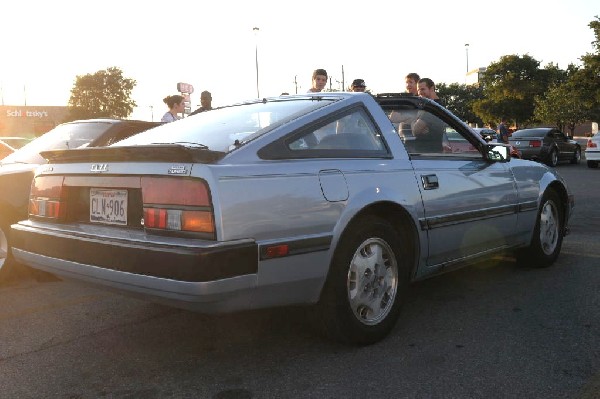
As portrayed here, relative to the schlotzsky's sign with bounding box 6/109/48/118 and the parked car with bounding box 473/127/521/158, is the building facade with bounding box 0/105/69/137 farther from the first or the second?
the parked car with bounding box 473/127/521/158

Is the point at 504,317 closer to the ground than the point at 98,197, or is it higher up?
closer to the ground

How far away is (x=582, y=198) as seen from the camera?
10.5m

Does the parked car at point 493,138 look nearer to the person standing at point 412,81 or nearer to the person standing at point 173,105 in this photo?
the person standing at point 412,81

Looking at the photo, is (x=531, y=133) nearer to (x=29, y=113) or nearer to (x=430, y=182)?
(x=430, y=182)

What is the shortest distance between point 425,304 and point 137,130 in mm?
3239

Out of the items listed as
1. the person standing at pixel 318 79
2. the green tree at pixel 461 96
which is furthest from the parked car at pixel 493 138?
the green tree at pixel 461 96

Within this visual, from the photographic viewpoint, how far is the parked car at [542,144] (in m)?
20.6

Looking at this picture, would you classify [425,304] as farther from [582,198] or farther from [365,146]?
[582,198]

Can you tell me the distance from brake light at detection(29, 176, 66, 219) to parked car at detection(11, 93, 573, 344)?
1 cm

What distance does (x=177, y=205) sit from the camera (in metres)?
2.79

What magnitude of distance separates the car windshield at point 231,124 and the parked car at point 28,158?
1579 millimetres

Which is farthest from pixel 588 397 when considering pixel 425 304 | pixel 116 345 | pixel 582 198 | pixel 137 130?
pixel 582 198

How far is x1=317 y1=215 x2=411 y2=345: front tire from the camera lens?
3143mm

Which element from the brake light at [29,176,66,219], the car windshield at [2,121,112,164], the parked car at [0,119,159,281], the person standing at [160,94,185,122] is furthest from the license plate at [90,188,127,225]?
Result: the person standing at [160,94,185,122]
